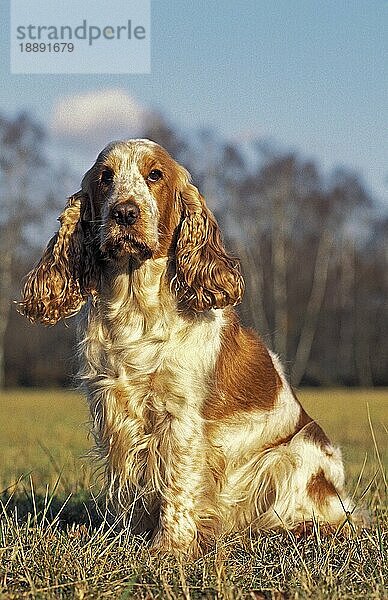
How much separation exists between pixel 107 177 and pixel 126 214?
373mm

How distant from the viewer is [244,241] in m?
40.1

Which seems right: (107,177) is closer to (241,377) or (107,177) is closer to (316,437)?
(241,377)

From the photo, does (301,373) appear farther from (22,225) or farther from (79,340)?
(79,340)

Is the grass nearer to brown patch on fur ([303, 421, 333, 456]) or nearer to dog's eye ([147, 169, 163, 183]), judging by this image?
brown patch on fur ([303, 421, 333, 456])

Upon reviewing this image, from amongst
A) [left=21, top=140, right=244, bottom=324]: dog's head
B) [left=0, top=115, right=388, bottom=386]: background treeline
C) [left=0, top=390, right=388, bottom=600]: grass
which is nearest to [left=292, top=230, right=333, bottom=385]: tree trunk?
[left=0, top=115, right=388, bottom=386]: background treeline

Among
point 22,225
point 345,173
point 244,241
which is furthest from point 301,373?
point 22,225

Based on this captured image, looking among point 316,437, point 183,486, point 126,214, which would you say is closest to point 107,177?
point 126,214

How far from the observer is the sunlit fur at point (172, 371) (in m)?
4.57

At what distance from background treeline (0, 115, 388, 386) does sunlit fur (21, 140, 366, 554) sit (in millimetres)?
30265

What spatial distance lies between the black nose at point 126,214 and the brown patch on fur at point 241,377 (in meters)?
0.84

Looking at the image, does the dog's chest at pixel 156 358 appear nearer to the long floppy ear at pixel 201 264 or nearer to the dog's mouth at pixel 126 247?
A: the long floppy ear at pixel 201 264

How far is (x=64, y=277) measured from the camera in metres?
4.96

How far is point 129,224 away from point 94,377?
0.85m

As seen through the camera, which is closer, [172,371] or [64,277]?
[172,371]
